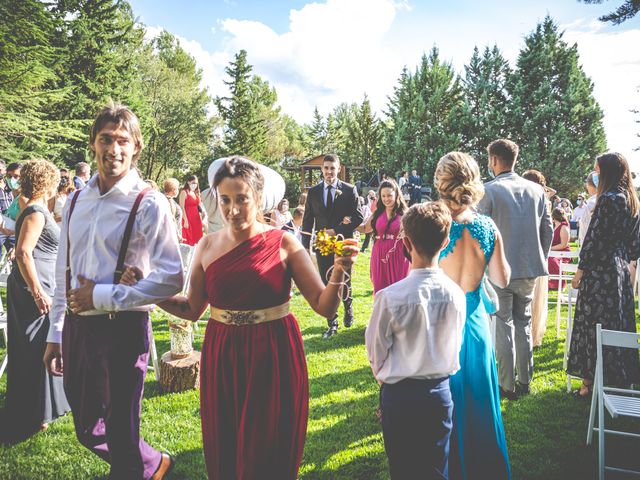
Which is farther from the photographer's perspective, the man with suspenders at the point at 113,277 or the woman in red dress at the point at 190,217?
the woman in red dress at the point at 190,217

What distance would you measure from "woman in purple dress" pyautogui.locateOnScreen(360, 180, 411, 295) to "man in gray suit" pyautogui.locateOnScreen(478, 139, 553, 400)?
1391mm

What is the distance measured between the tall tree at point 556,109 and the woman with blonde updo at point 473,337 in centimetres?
3390

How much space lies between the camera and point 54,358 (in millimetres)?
2471

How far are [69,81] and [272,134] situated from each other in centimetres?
2548

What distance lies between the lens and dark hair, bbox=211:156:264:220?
216cm

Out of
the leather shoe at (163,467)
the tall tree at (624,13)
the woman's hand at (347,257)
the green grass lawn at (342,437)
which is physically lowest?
the green grass lawn at (342,437)

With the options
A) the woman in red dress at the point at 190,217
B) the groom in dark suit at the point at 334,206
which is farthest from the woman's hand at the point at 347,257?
the woman in red dress at the point at 190,217

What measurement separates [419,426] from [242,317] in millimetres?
1077

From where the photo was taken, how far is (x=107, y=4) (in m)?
29.3

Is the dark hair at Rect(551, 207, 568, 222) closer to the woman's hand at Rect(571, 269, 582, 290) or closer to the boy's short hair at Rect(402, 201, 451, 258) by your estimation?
the woman's hand at Rect(571, 269, 582, 290)

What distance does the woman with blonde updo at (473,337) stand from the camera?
2.65m

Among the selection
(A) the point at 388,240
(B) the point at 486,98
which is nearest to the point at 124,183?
(A) the point at 388,240

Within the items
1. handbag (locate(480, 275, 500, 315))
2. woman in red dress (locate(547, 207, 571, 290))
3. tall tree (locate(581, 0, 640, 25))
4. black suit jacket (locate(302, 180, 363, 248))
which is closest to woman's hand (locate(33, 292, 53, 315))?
handbag (locate(480, 275, 500, 315))

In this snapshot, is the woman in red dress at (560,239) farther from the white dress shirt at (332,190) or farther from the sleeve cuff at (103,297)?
the sleeve cuff at (103,297)
